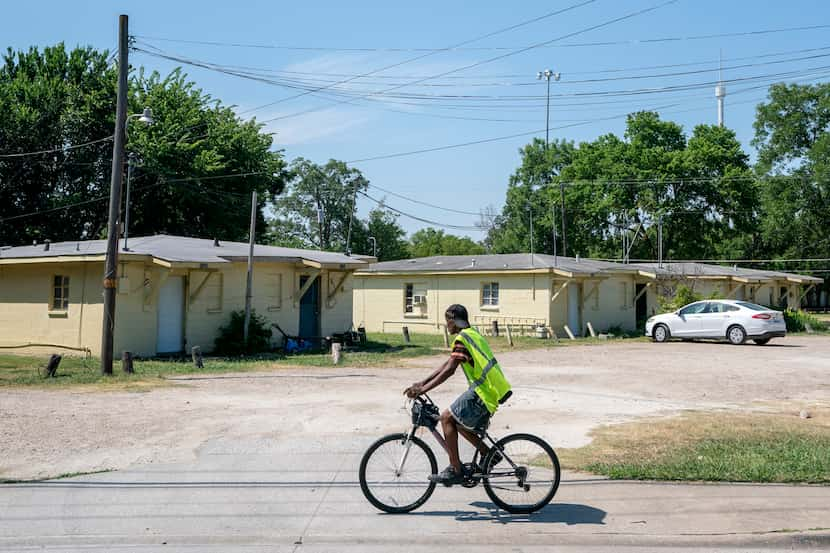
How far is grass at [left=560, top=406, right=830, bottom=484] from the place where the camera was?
8281 millimetres

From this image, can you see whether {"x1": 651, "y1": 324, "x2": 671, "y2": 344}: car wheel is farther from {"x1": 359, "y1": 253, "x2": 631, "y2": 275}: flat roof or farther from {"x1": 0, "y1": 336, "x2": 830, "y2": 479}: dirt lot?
{"x1": 0, "y1": 336, "x2": 830, "y2": 479}: dirt lot

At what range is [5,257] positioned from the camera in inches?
965

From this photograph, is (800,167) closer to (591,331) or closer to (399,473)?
(591,331)

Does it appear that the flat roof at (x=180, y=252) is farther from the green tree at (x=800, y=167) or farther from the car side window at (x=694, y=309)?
the green tree at (x=800, y=167)

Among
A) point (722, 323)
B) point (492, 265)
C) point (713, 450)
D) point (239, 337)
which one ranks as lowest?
point (713, 450)

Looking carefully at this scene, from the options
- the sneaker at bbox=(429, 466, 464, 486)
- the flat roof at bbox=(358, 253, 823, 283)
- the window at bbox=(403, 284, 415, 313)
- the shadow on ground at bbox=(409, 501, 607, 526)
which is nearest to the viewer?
the shadow on ground at bbox=(409, 501, 607, 526)

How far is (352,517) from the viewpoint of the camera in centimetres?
688

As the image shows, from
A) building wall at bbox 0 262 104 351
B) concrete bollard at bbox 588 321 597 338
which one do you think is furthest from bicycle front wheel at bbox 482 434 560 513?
concrete bollard at bbox 588 321 597 338

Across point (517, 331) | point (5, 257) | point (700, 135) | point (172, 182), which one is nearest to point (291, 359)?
point (5, 257)

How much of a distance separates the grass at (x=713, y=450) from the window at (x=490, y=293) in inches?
886

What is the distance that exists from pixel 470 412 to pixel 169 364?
15.0 metres

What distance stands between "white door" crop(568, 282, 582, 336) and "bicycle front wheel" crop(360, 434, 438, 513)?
92.8 ft

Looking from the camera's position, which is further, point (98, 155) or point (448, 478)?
point (98, 155)

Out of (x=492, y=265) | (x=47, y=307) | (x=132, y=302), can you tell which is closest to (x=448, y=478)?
(x=132, y=302)
